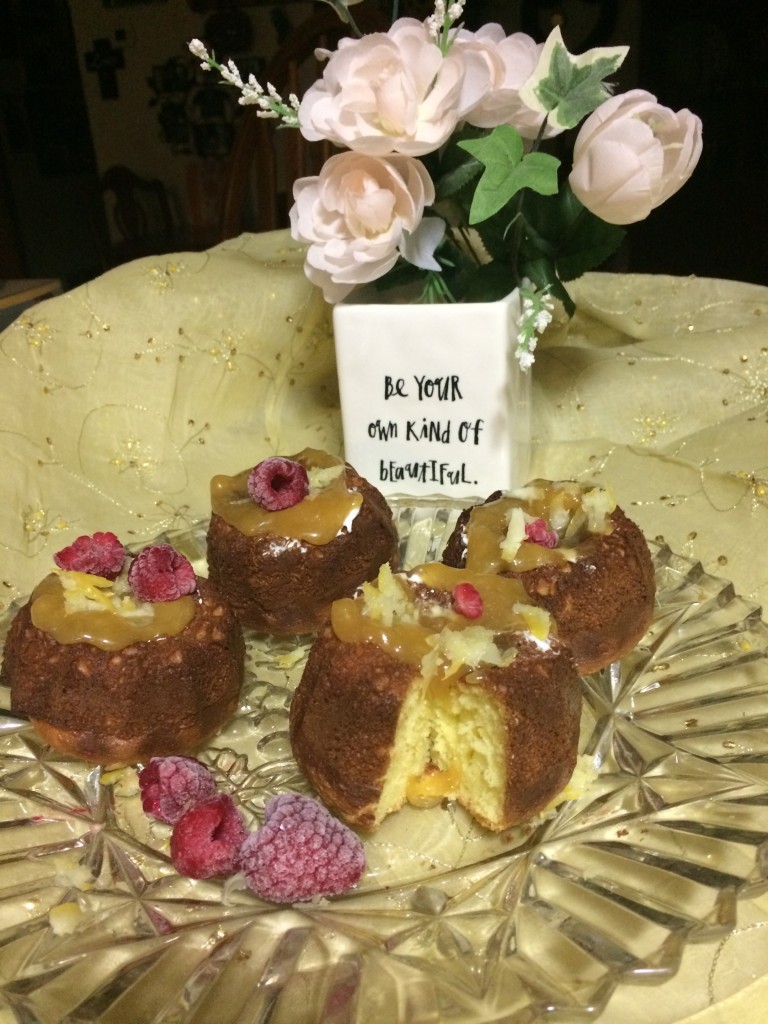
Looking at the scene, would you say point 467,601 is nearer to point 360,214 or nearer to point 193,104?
point 360,214

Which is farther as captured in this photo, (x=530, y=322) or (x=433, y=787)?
(x=530, y=322)

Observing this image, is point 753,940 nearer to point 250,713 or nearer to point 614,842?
point 614,842

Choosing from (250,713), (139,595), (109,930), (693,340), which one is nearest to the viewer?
(109,930)

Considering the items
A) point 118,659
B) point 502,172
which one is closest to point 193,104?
point 502,172

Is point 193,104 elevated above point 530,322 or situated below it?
above

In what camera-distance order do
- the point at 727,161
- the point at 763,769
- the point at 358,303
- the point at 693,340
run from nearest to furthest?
the point at 763,769 < the point at 358,303 < the point at 693,340 < the point at 727,161

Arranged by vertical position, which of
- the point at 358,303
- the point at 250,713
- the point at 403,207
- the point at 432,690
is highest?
the point at 403,207

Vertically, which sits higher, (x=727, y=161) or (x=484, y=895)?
(x=727, y=161)

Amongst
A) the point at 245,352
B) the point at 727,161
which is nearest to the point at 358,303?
the point at 245,352
